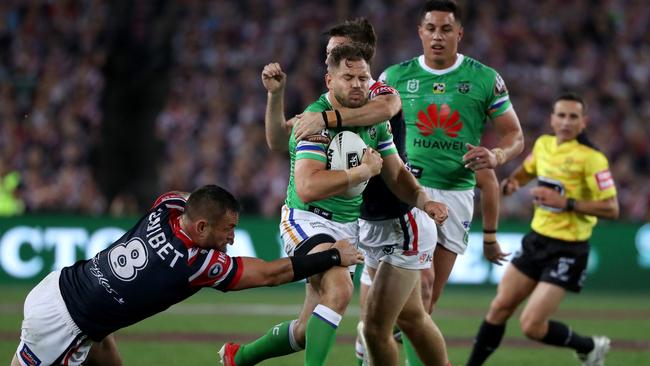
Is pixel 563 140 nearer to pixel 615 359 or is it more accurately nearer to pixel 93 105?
pixel 615 359

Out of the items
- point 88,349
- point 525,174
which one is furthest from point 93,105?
point 88,349

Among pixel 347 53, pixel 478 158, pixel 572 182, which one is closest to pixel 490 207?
pixel 478 158

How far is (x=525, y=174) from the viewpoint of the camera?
33.2 ft

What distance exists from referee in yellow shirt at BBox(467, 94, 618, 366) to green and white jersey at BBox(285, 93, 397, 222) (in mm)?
2769

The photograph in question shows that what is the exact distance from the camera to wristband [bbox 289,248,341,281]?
6289 millimetres

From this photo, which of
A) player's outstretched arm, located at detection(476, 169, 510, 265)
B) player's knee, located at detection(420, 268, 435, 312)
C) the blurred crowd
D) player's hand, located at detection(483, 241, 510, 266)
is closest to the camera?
player's knee, located at detection(420, 268, 435, 312)

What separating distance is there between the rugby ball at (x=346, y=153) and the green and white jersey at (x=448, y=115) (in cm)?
172

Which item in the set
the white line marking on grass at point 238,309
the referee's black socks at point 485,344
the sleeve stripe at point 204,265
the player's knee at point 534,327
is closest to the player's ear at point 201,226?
the sleeve stripe at point 204,265

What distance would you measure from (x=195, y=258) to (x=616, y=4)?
18.9 metres

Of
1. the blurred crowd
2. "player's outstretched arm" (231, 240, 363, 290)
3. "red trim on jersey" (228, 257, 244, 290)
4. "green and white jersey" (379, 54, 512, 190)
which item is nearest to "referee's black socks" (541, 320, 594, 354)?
"green and white jersey" (379, 54, 512, 190)

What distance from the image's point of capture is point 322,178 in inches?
253

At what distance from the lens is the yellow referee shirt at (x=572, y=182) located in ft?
31.8

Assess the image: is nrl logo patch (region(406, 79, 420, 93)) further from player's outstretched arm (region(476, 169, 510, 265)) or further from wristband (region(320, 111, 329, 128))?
wristband (region(320, 111, 329, 128))

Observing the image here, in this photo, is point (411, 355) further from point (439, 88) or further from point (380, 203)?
point (439, 88)
